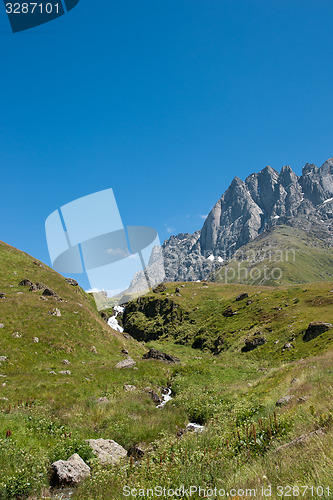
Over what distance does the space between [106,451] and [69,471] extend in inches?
111

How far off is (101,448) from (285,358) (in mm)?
35235

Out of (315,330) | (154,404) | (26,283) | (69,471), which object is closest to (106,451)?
(69,471)

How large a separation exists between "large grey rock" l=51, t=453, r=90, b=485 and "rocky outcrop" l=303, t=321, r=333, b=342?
39.6 meters


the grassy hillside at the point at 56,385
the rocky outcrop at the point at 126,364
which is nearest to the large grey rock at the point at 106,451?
the grassy hillside at the point at 56,385

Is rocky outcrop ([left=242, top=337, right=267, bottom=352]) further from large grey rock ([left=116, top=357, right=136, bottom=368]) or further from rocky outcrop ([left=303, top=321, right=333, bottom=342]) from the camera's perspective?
large grey rock ([left=116, top=357, right=136, bottom=368])

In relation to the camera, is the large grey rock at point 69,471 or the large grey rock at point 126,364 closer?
the large grey rock at point 69,471

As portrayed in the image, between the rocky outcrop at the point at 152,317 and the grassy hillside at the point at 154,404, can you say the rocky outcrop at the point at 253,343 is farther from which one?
the rocky outcrop at the point at 152,317

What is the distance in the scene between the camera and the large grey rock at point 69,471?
927cm

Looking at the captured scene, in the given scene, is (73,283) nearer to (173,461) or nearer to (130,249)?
(130,249)

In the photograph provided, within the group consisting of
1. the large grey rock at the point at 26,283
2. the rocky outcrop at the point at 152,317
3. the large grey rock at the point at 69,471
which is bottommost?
the large grey rock at the point at 69,471

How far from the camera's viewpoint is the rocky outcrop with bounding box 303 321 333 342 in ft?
128

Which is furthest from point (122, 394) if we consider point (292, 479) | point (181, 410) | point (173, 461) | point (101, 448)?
point (292, 479)

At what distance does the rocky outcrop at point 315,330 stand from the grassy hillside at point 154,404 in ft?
3.77

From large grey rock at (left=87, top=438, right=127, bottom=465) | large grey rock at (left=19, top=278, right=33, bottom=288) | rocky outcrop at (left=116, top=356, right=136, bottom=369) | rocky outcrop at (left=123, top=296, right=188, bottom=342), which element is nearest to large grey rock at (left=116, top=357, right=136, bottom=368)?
rocky outcrop at (left=116, top=356, right=136, bottom=369)
